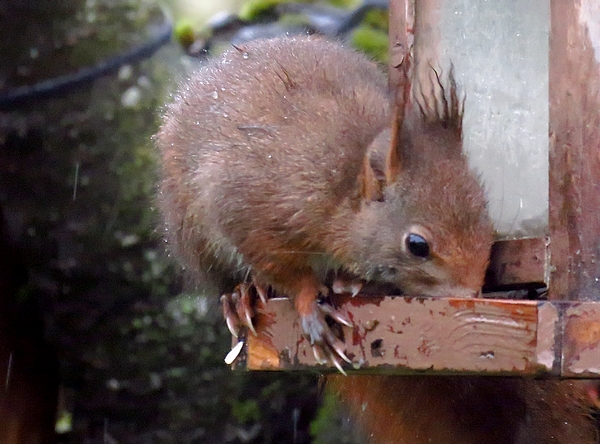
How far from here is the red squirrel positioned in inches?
72.9

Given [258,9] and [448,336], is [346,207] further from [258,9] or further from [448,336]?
[258,9]

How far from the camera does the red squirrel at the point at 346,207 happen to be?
1852 millimetres

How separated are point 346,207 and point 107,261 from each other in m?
2.01

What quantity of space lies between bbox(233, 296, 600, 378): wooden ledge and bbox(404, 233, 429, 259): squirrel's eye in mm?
174

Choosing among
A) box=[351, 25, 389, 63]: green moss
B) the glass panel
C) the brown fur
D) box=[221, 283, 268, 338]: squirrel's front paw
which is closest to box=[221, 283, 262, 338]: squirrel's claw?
box=[221, 283, 268, 338]: squirrel's front paw

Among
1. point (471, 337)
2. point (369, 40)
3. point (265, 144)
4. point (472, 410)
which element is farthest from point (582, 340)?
point (369, 40)

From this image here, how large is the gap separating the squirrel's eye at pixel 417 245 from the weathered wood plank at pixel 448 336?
17cm

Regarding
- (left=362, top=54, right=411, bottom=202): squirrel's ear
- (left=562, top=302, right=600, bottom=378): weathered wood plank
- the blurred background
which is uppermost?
(left=362, top=54, right=411, bottom=202): squirrel's ear

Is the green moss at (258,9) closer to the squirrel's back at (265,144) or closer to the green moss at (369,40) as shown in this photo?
the green moss at (369,40)

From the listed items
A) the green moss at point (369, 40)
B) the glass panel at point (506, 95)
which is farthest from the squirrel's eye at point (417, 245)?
the green moss at point (369, 40)

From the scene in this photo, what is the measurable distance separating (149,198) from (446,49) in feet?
6.24

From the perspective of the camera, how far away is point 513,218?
6.71ft

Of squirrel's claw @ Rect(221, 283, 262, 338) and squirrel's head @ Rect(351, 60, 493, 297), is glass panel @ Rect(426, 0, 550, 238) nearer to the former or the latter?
squirrel's head @ Rect(351, 60, 493, 297)

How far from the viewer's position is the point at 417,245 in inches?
72.5
